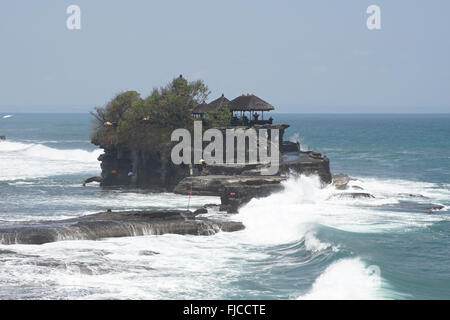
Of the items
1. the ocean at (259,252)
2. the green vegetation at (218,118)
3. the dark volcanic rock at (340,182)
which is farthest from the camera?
the green vegetation at (218,118)

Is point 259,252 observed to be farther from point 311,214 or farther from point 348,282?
point 311,214

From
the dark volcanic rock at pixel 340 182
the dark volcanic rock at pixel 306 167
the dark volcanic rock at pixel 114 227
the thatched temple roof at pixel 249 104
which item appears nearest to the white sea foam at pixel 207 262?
the dark volcanic rock at pixel 114 227

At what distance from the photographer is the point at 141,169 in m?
62.8

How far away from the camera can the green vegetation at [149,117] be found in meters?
62.8

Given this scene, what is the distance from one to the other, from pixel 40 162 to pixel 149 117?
93.7 ft

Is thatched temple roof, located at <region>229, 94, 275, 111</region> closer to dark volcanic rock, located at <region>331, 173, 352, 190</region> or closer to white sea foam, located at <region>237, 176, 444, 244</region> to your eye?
dark volcanic rock, located at <region>331, 173, 352, 190</region>

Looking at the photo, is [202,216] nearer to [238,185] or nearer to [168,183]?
[238,185]

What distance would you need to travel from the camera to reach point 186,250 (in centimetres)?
3425

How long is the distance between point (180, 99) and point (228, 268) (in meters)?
35.7

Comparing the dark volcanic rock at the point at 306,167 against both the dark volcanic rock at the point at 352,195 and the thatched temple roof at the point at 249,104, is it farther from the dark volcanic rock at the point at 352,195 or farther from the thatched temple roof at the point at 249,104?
the thatched temple roof at the point at 249,104

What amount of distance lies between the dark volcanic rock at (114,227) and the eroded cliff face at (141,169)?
18.6m

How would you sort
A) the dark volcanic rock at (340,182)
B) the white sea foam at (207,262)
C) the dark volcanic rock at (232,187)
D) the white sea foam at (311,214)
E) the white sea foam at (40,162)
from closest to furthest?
the white sea foam at (207,262) < the white sea foam at (311,214) < the dark volcanic rock at (232,187) < the dark volcanic rock at (340,182) < the white sea foam at (40,162)
